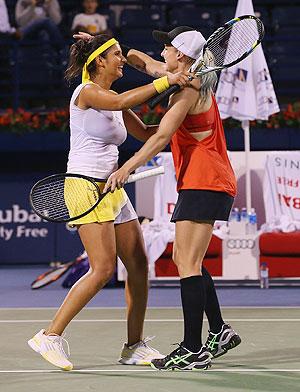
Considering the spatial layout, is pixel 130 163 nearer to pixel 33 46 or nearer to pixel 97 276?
pixel 97 276

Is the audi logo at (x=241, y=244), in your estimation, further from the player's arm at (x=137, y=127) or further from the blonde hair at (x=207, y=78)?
the blonde hair at (x=207, y=78)

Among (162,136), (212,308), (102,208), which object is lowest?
(212,308)

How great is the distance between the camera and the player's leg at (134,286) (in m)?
5.86

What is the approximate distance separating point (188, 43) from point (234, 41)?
65 centimetres

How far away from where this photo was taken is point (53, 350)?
18.5ft

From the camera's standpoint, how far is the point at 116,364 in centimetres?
595

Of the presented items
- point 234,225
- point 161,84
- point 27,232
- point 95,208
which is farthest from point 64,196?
point 27,232

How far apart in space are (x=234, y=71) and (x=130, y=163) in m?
5.73

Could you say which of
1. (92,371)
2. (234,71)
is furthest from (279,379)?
(234,71)

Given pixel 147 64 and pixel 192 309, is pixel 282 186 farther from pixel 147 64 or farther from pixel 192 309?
pixel 192 309

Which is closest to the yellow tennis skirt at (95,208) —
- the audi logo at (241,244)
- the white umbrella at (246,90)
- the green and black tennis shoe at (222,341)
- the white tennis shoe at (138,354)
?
the white tennis shoe at (138,354)

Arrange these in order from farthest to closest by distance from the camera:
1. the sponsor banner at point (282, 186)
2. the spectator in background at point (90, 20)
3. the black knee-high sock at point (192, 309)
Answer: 1. the spectator in background at point (90, 20)
2. the sponsor banner at point (282, 186)
3. the black knee-high sock at point (192, 309)

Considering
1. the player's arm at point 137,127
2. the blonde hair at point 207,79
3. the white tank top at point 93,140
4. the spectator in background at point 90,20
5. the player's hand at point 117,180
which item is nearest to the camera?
the player's hand at point 117,180

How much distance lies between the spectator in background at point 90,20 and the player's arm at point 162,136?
857 cm
